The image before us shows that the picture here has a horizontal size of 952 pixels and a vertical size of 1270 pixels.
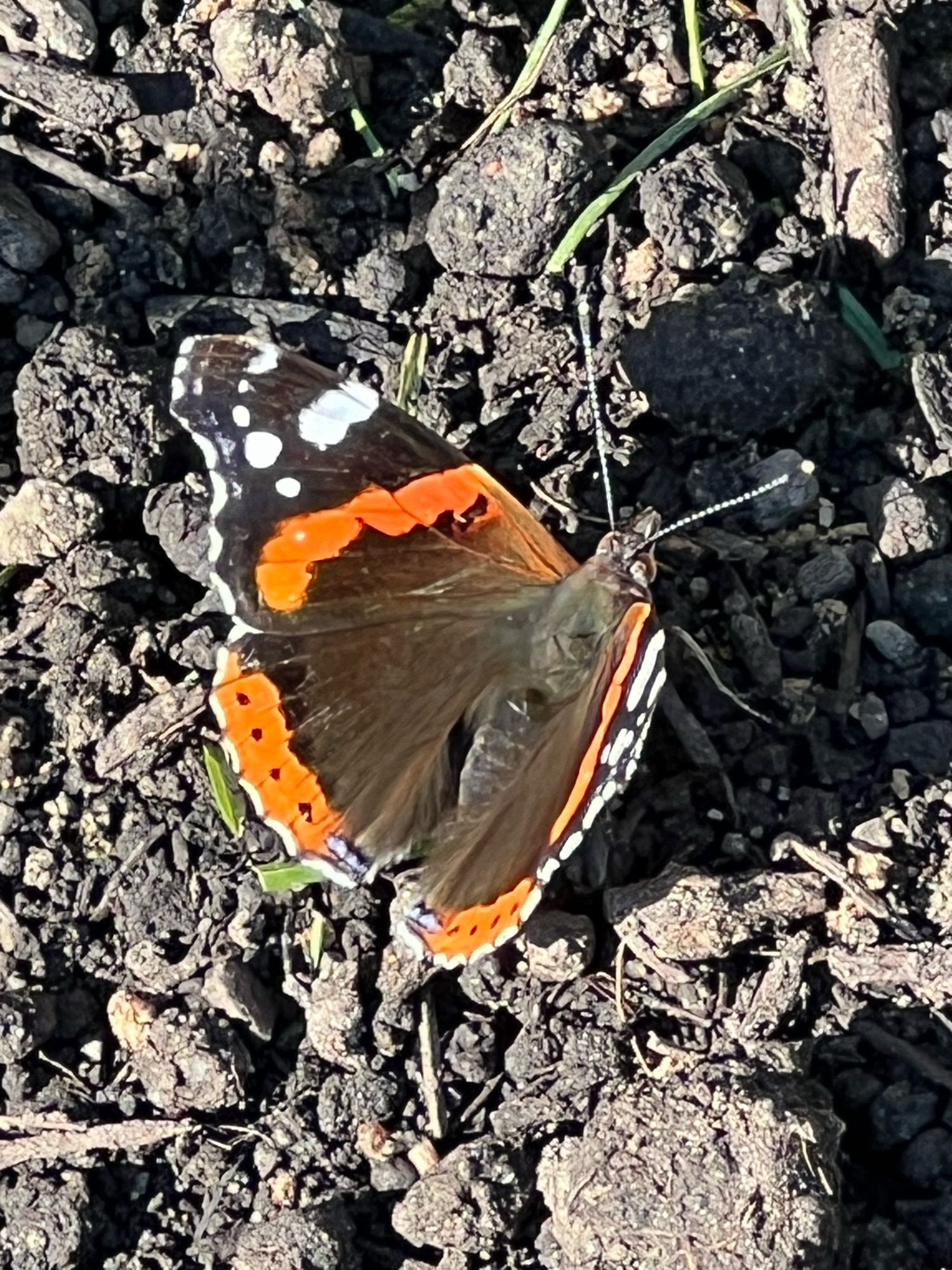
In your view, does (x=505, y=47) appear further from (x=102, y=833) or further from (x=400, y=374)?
(x=102, y=833)

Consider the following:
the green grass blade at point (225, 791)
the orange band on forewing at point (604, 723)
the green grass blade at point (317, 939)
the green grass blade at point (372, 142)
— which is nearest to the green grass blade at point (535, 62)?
the green grass blade at point (372, 142)

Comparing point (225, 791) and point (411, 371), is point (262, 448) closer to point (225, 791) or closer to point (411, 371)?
point (411, 371)

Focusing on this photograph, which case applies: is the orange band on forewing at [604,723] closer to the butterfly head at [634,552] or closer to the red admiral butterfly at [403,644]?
the red admiral butterfly at [403,644]

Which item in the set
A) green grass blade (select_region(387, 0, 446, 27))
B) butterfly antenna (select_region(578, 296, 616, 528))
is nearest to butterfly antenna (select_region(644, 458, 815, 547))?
butterfly antenna (select_region(578, 296, 616, 528))

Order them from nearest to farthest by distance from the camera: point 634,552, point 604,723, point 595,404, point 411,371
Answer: point 604,723 → point 634,552 → point 595,404 → point 411,371

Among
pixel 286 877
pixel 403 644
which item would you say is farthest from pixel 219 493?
A: pixel 286 877

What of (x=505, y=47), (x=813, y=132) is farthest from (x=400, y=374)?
(x=813, y=132)
